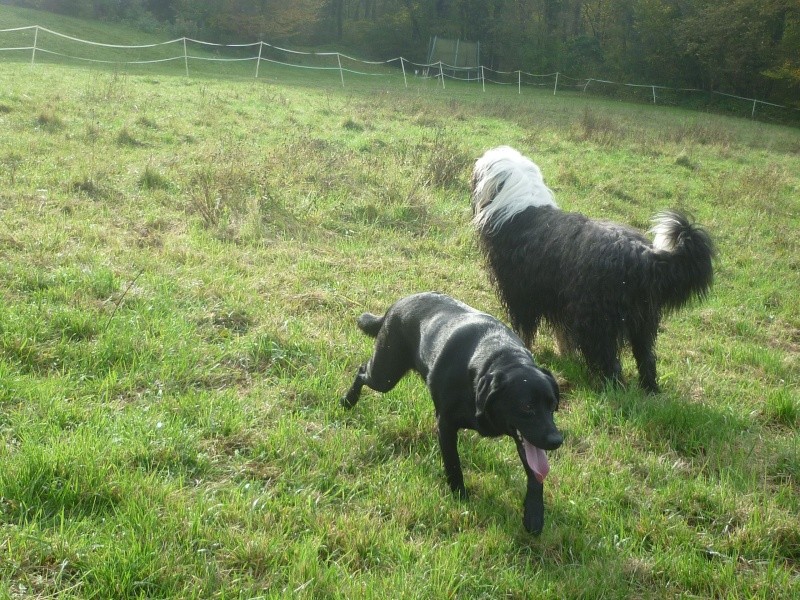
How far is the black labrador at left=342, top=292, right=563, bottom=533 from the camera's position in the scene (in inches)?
119

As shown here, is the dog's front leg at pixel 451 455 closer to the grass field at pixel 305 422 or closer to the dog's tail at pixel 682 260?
the grass field at pixel 305 422

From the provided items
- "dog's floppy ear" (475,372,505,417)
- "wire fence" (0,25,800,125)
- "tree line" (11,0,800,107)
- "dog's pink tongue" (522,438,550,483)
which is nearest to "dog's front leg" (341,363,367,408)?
"dog's floppy ear" (475,372,505,417)

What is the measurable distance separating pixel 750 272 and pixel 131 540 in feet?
24.0

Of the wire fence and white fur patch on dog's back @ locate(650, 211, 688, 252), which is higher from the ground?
the wire fence

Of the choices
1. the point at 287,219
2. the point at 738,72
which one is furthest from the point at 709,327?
the point at 738,72

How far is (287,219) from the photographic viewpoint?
25.7 ft

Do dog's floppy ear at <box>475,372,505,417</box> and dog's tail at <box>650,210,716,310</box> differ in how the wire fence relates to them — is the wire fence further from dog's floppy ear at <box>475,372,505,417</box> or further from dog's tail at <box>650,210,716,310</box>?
dog's floppy ear at <box>475,372,505,417</box>

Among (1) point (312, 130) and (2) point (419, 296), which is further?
(1) point (312, 130)

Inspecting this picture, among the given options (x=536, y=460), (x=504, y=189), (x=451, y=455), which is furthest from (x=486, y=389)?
(x=504, y=189)

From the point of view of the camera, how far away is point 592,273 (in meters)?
4.87

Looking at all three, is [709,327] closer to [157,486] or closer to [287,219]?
[287,219]

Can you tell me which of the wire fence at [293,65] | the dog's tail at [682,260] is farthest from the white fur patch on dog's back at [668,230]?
the wire fence at [293,65]

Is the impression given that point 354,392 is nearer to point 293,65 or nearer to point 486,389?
point 486,389

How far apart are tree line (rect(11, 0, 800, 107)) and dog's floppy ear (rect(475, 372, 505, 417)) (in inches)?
1510
